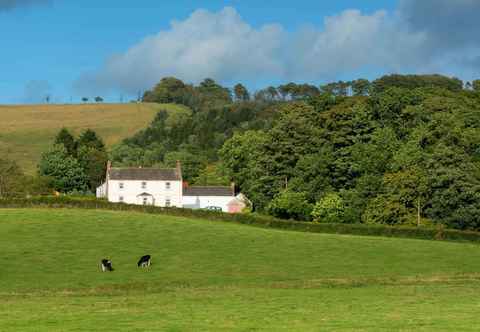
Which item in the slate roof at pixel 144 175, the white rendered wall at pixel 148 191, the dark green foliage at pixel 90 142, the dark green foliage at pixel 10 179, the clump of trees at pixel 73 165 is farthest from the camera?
the dark green foliage at pixel 90 142

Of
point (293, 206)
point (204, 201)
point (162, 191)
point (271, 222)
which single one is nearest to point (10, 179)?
point (162, 191)

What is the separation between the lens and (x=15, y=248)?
2484 inches

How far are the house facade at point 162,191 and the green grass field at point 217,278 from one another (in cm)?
4490

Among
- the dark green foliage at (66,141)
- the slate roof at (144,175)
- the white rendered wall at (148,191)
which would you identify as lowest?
the white rendered wall at (148,191)

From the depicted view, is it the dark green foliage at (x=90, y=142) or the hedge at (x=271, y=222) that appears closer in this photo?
the hedge at (x=271, y=222)

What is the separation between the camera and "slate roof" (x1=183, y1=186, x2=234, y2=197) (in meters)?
135

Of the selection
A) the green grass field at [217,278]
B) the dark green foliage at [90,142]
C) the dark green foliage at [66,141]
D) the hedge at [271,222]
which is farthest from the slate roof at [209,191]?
the green grass field at [217,278]

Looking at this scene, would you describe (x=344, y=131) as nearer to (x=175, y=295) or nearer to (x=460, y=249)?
(x=460, y=249)

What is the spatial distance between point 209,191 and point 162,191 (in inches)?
303

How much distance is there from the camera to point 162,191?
134000mm

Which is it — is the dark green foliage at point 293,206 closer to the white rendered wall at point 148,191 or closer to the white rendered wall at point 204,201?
the white rendered wall at point 204,201

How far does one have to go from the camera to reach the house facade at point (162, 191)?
132875 millimetres

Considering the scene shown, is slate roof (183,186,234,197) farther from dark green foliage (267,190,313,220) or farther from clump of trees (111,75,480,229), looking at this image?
dark green foliage (267,190,313,220)

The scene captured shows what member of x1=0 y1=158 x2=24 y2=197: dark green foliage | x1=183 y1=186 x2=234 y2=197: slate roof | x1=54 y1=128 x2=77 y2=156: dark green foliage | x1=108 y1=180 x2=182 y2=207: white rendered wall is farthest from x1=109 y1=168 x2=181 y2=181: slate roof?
x1=54 y1=128 x2=77 y2=156: dark green foliage
